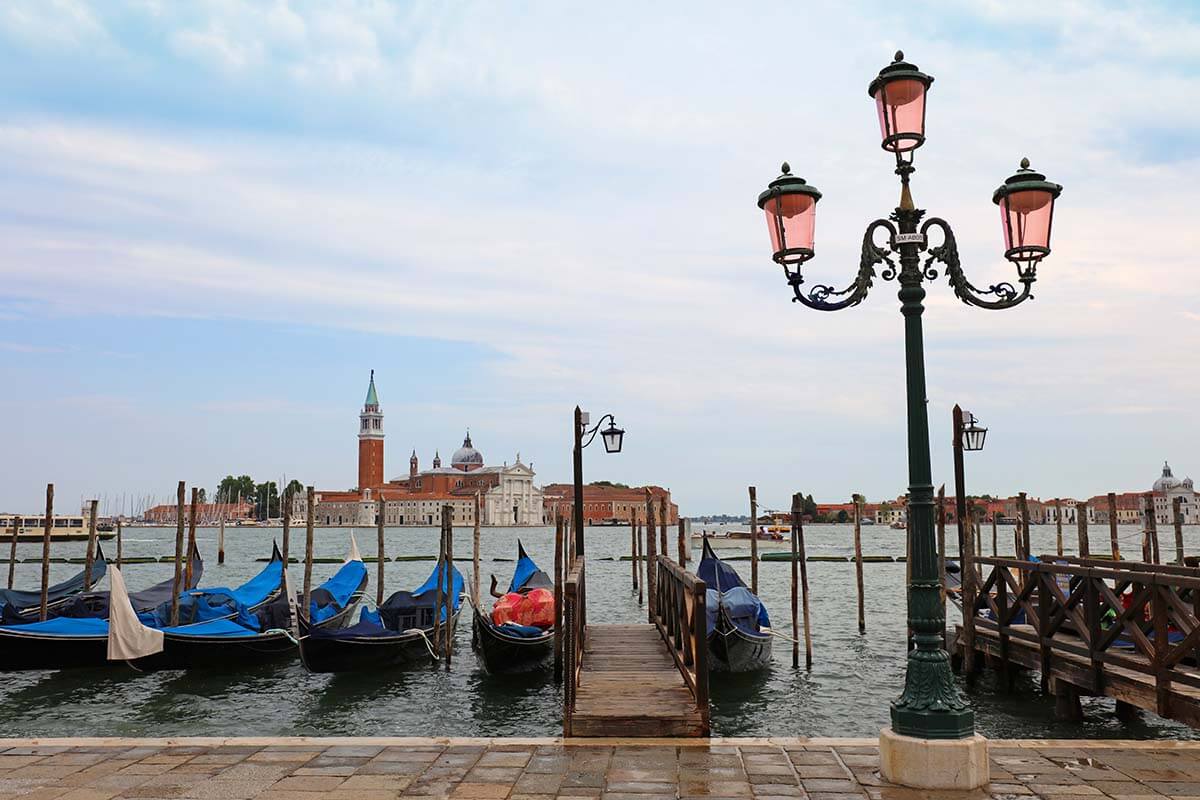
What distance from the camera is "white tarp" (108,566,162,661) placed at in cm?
1150

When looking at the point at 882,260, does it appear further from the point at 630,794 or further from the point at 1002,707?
the point at 1002,707

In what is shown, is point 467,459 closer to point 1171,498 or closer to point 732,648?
point 1171,498

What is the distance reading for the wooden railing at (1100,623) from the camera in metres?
6.33

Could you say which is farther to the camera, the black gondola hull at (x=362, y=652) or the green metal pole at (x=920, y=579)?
the black gondola hull at (x=362, y=652)

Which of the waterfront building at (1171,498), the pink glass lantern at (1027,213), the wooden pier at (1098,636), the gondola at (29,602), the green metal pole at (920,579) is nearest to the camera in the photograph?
the green metal pole at (920,579)

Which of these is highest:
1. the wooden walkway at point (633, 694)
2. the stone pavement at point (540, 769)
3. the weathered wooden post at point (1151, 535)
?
the weathered wooden post at point (1151, 535)

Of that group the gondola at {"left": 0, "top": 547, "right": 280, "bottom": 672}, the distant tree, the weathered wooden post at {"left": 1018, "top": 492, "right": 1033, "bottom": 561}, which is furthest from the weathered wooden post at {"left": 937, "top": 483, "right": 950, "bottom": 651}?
the distant tree

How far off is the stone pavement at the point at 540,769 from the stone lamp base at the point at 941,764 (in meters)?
0.07

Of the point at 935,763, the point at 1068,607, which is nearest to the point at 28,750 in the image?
the point at 935,763

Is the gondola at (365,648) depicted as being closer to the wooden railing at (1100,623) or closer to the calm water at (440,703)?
the calm water at (440,703)

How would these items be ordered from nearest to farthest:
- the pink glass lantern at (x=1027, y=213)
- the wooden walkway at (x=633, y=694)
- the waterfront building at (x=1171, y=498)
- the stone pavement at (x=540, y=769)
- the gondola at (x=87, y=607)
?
the stone pavement at (x=540, y=769) → the pink glass lantern at (x=1027, y=213) → the wooden walkway at (x=633, y=694) → the gondola at (x=87, y=607) → the waterfront building at (x=1171, y=498)

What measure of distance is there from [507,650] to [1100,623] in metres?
6.44

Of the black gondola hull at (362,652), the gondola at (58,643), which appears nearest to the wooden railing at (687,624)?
the black gondola hull at (362,652)

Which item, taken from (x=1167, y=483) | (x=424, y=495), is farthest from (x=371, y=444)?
(x=1167, y=483)
